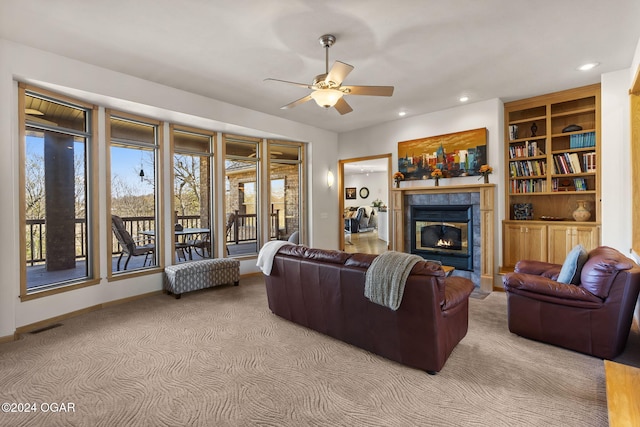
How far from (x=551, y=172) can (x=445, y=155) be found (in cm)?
159

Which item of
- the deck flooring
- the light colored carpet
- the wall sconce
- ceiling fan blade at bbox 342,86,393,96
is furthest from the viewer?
the wall sconce

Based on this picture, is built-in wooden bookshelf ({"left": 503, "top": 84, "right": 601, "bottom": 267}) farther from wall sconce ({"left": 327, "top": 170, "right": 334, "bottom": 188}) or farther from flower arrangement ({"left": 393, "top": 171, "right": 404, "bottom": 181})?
wall sconce ({"left": 327, "top": 170, "right": 334, "bottom": 188})

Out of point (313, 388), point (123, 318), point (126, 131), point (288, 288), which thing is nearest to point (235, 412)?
point (313, 388)

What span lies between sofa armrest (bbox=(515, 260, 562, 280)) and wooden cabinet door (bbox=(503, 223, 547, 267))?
1.48m

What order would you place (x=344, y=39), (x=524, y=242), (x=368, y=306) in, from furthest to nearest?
(x=524, y=242) < (x=344, y=39) < (x=368, y=306)

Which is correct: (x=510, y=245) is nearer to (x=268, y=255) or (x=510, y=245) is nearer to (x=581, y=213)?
(x=581, y=213)

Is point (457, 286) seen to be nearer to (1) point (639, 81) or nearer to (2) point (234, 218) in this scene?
(1) point (639, 81)

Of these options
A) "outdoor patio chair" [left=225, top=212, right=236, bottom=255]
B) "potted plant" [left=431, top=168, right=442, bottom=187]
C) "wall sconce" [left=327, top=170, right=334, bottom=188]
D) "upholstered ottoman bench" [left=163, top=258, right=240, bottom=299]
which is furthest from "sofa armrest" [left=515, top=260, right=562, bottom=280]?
"outdoor patio chair" [left=225, top=212, right=236, bottom=255]

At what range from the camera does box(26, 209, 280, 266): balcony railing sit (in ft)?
12.0

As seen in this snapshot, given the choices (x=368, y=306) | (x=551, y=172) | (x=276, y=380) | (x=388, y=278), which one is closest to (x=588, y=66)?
(x=551, y=172)

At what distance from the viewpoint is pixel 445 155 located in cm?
550

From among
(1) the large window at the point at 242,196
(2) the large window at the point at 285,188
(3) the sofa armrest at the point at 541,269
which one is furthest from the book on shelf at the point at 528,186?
(1) the large window at the point at 242,196

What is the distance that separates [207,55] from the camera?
3.48 metres

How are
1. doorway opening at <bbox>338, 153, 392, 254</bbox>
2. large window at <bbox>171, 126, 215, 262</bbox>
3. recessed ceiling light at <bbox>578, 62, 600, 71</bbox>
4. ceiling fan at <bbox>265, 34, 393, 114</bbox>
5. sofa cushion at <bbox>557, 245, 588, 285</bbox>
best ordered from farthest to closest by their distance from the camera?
doorway opening at <bbox>338, 153, 392, 254</bbox>, large window at <bbox>171, 126, 215, 262</bbox>, recessed ceiling light at <bbox>578, 62, 600, 71</bbox>, ceiling fan at <bbox>265, 34, 393, 114</bbox>, sofa cushion at <bbox>557, 245, 588, 285</bbox>
